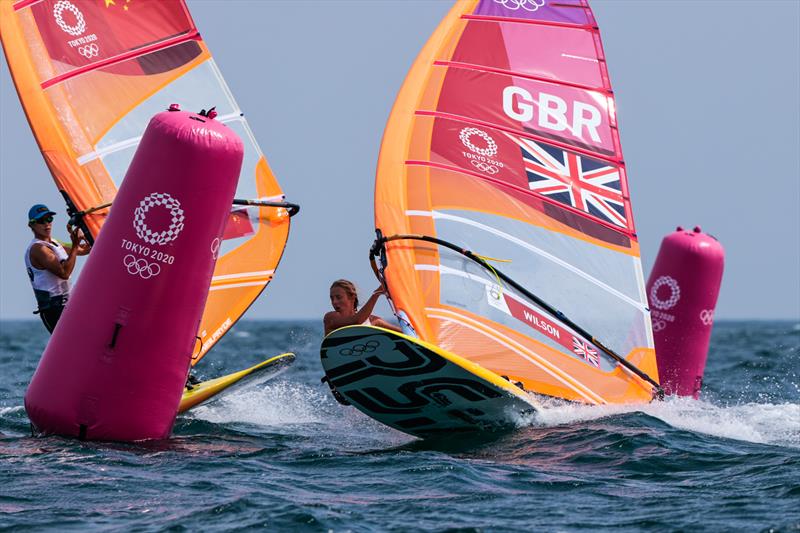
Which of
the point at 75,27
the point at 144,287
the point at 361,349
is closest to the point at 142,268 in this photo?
the point at 144,287

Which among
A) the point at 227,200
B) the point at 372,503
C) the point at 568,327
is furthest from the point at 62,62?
the point at 372,503

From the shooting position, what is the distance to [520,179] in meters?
10.4

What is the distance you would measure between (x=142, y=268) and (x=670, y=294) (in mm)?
6847

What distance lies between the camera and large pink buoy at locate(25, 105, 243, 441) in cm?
746

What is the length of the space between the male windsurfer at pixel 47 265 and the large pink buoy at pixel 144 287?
1183 millimetres

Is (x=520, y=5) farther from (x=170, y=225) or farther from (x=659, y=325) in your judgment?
(x=170, y=225)

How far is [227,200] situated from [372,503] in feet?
7.81

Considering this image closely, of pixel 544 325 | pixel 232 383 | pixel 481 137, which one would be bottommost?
pixel 232 383

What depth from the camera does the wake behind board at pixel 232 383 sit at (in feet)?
29.5

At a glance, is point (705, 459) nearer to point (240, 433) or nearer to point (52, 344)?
point (240, 433)

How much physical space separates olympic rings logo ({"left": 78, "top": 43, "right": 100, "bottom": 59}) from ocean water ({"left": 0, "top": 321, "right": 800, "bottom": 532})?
3.11 metres

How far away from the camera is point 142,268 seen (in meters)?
7.45

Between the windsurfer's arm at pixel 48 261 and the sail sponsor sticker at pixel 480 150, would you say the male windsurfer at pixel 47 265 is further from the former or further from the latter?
the sail sponsor sticker at pixel 480 150

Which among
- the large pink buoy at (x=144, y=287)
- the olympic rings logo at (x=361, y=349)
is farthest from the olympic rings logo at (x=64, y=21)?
Result: the olympic rings logo at (x=361, y=349)
